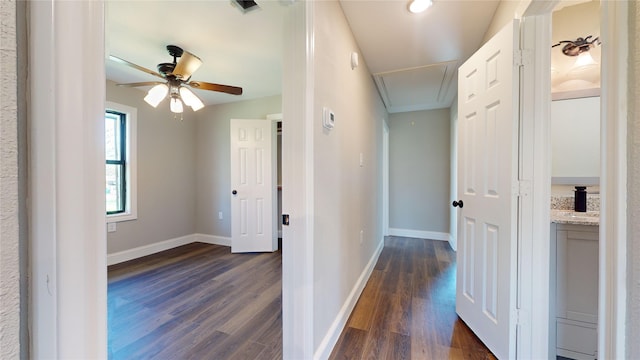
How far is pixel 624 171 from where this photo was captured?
65 centimetres

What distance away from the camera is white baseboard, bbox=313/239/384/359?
1.42 m

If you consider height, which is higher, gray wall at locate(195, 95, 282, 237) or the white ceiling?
the white ceiling

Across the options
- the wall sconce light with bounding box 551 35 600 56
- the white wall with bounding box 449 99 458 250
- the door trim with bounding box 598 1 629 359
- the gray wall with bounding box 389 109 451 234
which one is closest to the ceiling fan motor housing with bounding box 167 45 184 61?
the door trim with bounding box 598 1 629 359

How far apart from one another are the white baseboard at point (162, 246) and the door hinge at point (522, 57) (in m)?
4.02

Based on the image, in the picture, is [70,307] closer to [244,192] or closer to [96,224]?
[96,224]

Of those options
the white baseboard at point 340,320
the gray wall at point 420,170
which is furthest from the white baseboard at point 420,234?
the white baseboard at point 340,320

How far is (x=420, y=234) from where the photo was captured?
173 inches

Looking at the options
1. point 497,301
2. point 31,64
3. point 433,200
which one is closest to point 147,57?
point 31,64

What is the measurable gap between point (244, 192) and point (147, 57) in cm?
195

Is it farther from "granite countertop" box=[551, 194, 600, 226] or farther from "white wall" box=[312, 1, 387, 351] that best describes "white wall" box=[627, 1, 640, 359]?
"white wall" box=[312, 1, 387, 351]

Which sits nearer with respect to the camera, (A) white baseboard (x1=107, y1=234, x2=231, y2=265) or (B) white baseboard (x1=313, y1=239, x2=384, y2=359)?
(B) white baseboard (x1=313, y1=239, x2=384, y2=359)

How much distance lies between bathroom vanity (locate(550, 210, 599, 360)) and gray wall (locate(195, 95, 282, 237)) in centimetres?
368

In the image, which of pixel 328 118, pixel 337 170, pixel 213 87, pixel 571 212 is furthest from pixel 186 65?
pixel 571 212

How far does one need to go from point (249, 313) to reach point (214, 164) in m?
2.76
